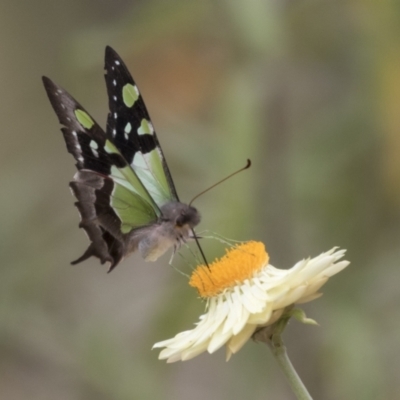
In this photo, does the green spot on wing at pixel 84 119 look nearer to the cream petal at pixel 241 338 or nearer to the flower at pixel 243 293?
the flower at pixel 243 293

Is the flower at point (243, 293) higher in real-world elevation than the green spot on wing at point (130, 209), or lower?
lower

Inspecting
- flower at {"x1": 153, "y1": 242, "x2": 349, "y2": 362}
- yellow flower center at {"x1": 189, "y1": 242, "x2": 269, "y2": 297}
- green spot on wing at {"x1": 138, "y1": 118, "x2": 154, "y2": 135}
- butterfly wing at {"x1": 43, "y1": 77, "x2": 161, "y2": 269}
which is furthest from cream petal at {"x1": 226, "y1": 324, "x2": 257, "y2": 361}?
green spot on wing at {"x1": 138, "y1": 118, "x2": 154, "y2": 135}

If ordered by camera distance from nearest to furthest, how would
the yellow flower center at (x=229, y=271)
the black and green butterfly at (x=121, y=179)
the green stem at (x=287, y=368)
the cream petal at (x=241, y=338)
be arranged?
1. the green stem at (x=287, y=368)
2. the cream petal at (x=241, y=338)
3. the yellow flower center at (x=229, y=271)
4. the black and green butterfly at (x=121, y=179)

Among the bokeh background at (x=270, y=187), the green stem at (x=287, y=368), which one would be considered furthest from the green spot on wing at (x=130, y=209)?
the green stem at (x=287, y=368)

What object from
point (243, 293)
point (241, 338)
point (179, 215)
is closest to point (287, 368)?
point (241, 338)

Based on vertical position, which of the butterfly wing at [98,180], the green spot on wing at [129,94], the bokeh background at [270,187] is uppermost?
the green spot on wing at [129,94]

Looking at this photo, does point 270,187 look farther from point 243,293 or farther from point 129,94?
point 243,293
